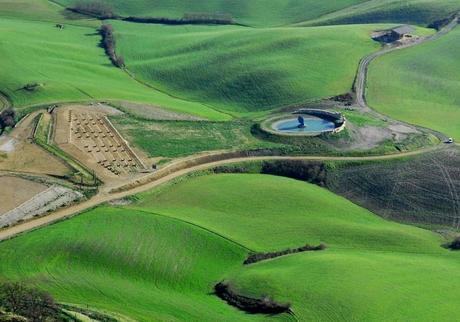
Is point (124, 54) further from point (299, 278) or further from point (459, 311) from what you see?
point (459, 311)

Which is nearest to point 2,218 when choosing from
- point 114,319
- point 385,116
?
point 114,319

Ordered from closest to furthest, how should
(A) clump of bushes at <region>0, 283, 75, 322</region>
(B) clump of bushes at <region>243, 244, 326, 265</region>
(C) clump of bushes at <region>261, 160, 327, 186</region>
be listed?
1. (A) clump of bushes at <region>0, 283, 75, 322</region>
2. (B) clump of bushes at <region>243, 244, 326, 265</region>
3. (C) clump of bushes at <region>261, 160, 327, 186</region>

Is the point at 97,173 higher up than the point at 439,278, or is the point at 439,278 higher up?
the point at 97,173

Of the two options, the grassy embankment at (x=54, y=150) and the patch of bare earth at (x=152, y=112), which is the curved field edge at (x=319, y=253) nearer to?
the grassy embankment at (x=54, y=150)

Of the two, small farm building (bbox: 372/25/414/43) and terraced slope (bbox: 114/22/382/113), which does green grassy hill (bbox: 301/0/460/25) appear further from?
small farm building (bbox: 372/25/414/43)

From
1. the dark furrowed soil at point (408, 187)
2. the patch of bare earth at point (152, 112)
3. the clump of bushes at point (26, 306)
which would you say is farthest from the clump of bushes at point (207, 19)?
the clump of bushes at point (26, 306)

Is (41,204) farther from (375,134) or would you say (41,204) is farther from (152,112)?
(375,134)

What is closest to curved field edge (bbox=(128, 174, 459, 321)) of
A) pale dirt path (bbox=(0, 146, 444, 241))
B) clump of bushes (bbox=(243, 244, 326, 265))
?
clump of bushes (bbox=(243, 244, 326, 265))
